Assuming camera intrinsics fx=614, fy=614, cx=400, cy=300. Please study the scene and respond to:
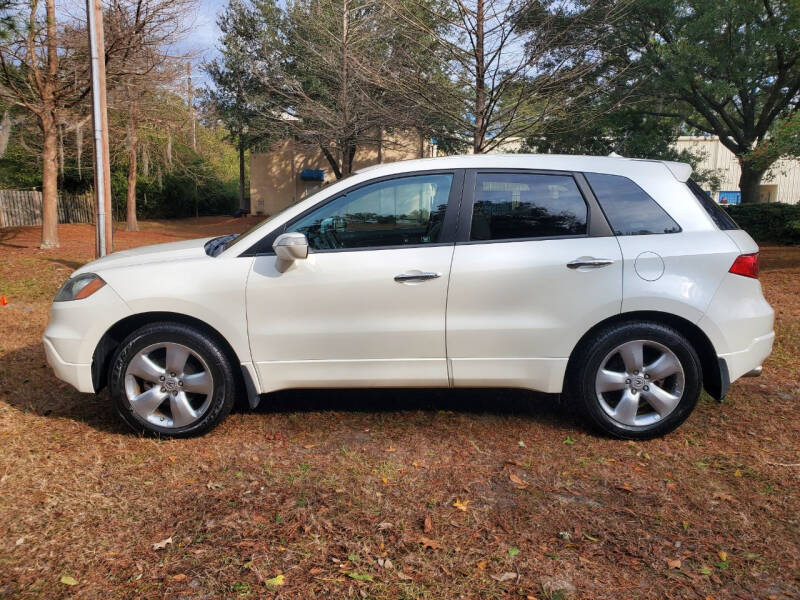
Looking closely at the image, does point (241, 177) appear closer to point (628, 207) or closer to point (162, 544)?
point (628, 207)

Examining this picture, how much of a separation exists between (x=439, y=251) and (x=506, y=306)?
1.78 ft

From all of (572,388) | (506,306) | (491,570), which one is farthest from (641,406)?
(491,570)

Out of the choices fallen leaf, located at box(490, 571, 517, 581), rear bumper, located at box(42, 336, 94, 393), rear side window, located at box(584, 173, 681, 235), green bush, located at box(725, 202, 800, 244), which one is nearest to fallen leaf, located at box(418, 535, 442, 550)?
fallen leaf, located at box(490, 571, 517, 581)

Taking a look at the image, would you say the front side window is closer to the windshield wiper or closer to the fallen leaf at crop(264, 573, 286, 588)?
the windshield wiper

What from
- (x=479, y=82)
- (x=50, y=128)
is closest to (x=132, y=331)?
(x=479, y=82)

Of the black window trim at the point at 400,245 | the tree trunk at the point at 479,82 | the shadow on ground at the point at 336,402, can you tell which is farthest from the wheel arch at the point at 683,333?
the tree trunk at the point at 479,82

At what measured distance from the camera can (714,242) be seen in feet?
12.6

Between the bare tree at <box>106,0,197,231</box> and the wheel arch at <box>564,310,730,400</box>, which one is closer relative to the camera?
the wheel arch at <box>564,310,730,400</box>

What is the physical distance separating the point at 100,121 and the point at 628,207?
8602 mm

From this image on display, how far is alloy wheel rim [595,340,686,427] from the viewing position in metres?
3.84

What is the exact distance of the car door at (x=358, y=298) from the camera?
12.5 ft

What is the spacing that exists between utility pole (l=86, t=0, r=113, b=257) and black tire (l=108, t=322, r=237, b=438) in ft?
22.8

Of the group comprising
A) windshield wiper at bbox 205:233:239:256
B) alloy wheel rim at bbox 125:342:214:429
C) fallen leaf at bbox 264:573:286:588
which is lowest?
fallen leaf at bbox 264:573:286:588

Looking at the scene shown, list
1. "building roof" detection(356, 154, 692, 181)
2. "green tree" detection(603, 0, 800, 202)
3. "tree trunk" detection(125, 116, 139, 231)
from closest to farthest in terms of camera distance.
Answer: "building roof" detection(356, 154, 692, 181) < "green tree" detection(603, 0, 800, 202) < "tree trunk" detection(125, 116, 139, 231)
